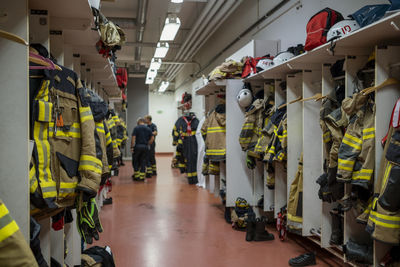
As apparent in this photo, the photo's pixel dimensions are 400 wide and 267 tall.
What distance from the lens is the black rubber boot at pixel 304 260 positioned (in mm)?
3541

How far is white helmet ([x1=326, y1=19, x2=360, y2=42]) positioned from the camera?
278 centimetres

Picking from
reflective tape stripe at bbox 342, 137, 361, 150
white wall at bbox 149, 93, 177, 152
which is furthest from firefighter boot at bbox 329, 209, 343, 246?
white wall at bbox 149, 93, 177, 152

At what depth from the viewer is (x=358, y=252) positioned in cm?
282

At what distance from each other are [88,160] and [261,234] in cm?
291

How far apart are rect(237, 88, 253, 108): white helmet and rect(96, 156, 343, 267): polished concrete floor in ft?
5.75

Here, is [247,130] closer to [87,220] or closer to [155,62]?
[87,220]

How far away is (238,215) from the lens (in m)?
4.89

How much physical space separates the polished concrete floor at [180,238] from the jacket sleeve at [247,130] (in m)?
1.21

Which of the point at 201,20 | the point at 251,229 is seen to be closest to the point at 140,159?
the point at 201,20

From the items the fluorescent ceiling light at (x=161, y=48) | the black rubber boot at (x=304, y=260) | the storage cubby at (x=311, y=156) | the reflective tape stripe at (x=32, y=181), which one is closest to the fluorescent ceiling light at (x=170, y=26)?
the fluorescent ceiling light at (x=161, y=48)

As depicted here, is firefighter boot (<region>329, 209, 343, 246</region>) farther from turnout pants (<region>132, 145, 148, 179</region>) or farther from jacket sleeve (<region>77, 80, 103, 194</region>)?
turnout pants (<region>132, 145, 148, 179</region>)

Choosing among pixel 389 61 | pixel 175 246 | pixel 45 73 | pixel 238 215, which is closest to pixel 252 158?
pixel 238 215

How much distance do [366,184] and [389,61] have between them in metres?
0.88

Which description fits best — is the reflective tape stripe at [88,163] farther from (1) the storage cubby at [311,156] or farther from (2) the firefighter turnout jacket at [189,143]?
(2) the firefighter turnout jacket at [189,143]
